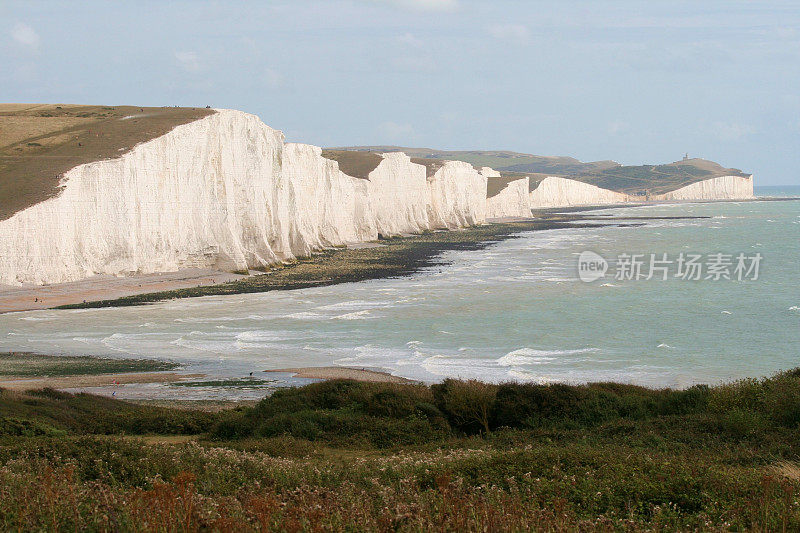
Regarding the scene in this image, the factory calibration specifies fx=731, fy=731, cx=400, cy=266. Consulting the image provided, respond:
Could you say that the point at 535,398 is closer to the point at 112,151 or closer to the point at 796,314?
the point at 796,314

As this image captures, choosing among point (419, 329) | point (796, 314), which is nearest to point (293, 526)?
point (419, 329)

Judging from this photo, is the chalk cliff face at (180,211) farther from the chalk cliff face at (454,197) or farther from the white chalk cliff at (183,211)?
the chalk cliff face at (454,197)

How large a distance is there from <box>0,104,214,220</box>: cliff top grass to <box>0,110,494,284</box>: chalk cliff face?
126cm

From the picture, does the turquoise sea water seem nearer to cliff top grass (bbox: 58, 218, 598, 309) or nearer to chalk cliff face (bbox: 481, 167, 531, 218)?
cliff top grass (bbox: 58, 218, 598, 309)

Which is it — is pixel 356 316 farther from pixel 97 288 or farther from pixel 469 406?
pixel 469 406

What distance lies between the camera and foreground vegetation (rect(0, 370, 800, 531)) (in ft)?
20.6

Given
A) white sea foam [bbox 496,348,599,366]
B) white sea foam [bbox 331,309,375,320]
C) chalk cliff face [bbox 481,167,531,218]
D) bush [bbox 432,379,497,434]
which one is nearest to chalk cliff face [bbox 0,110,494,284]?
white sea foam [bbox 331,309,375,320]

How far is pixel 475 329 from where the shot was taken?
1389 inches

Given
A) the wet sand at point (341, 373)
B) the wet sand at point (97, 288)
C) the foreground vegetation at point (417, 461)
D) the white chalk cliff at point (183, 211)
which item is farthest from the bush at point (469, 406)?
the white chalk cliff at point (183, 211)

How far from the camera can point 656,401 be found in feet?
55.7

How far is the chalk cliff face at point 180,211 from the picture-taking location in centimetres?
4475

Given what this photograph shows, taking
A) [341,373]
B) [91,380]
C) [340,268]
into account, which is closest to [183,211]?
[340,268]

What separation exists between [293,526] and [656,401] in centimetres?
1315

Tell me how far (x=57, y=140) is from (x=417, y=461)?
54203 mm
